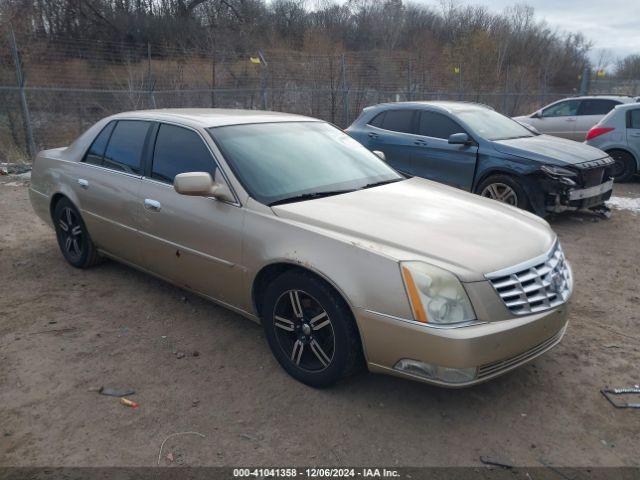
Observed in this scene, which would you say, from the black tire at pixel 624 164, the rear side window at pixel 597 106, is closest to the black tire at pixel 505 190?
the black tire at pixel 624 164

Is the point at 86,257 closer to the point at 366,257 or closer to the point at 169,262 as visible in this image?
the point at 169,262

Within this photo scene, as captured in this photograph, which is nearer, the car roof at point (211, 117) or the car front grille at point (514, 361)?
the car front grille at point (514, 361)

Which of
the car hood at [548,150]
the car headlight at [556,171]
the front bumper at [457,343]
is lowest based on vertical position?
the front bumper at [457,343]

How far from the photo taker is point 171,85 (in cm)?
1557

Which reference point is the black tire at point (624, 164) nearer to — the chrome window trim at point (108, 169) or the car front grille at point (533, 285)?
the car front grille at point (533, 285)

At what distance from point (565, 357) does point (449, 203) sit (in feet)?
4.33

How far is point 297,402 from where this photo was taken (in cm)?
305

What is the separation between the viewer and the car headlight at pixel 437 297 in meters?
2.63

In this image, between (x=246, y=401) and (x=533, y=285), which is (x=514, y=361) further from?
(x=246, y=401)

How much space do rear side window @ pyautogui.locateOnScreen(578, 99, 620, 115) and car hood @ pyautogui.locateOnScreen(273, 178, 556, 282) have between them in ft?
35.8

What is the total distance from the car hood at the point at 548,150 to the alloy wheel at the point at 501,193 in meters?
0.45

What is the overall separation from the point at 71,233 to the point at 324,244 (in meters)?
3.28

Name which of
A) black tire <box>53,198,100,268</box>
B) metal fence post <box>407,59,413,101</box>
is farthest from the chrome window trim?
metal fence post <box>407,59,413,101</box>

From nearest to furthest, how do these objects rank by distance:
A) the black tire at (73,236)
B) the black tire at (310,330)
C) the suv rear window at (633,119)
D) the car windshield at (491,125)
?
the black tire at (310,330)
the black tire at (73,236)
the car windshield at (491,125)
the suv rear window at (633,119)
